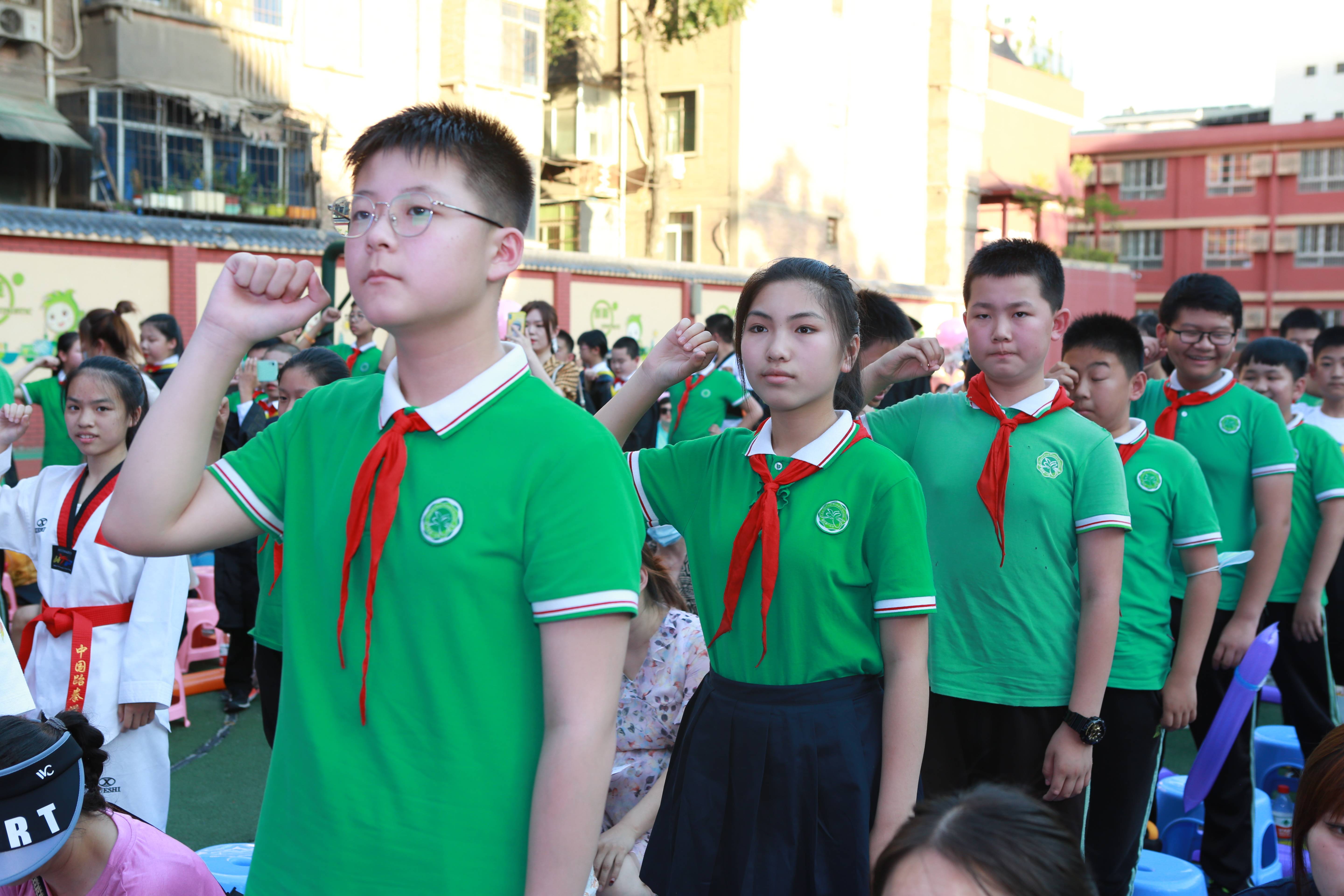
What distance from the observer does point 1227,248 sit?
1414 inches

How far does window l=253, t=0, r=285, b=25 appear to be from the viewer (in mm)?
18078

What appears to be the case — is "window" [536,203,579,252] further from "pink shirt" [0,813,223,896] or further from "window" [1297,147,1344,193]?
"window" [1297,147,1344,193]

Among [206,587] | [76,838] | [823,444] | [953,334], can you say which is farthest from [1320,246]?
[76,838]

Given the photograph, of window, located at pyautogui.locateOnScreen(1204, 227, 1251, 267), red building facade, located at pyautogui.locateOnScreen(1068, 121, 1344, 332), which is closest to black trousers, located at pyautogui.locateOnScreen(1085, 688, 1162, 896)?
red building facade, located at pyautogui.locateOnScreen(1068, 121, 1344, 332)

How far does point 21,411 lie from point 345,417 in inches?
136

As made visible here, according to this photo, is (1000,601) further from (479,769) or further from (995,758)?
(479,769)

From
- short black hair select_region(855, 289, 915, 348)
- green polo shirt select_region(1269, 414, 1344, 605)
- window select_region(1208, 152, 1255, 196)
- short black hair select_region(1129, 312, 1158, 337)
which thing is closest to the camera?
short black hair select_region(855, 289, 915, 348)

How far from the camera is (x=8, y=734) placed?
224 cm

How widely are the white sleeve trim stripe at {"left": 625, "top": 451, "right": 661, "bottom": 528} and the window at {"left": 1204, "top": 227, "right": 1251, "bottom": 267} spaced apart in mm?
37519

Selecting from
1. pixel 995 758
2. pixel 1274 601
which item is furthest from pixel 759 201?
pixel 995 758

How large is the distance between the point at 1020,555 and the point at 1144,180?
38319mm

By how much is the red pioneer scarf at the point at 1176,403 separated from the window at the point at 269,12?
56.9 ft

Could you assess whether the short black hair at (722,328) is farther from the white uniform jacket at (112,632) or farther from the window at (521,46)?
the window at (521,46)

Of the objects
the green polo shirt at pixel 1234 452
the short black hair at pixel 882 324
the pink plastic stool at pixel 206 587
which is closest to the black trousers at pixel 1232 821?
the green polo shirt at pixel 1234 452
